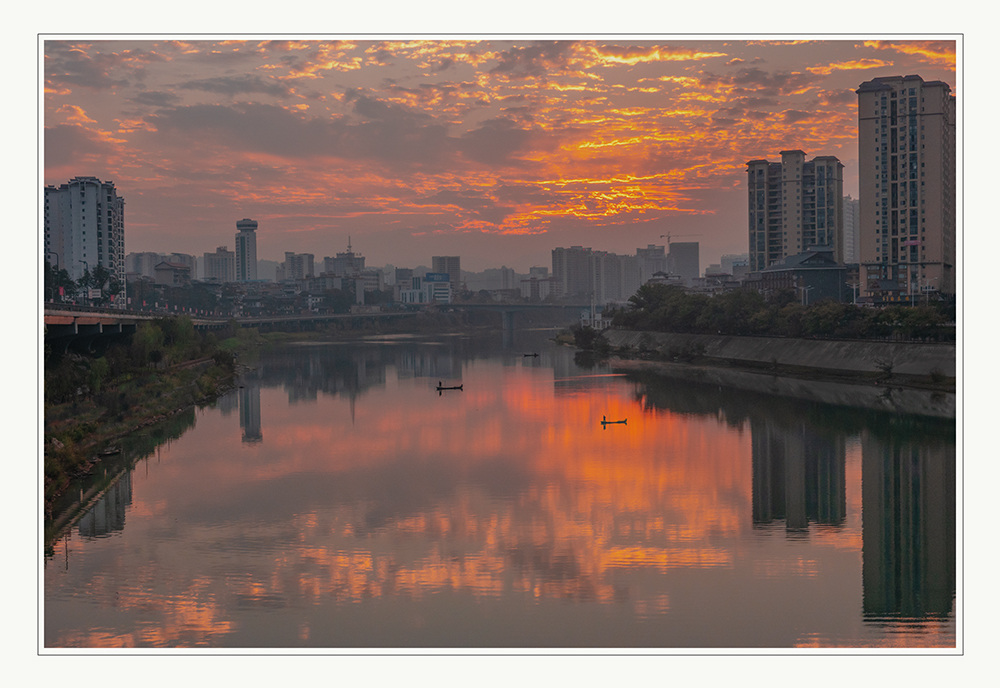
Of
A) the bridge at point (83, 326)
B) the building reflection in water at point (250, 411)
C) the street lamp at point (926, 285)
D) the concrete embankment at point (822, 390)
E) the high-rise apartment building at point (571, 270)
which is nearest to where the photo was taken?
the building reflection in water at point (250, 411)

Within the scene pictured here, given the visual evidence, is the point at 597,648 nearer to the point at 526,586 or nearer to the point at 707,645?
the point at 707,645

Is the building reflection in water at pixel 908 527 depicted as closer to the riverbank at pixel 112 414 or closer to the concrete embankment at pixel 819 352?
the concrete embankment at pixel 819 352

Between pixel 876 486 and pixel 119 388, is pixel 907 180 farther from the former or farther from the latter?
pixel 119 388

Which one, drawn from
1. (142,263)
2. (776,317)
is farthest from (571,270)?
(776,317)

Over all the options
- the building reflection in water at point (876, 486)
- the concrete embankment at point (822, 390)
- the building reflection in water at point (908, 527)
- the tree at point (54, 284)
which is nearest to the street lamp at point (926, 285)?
the concrete embankment at point (822, 390)

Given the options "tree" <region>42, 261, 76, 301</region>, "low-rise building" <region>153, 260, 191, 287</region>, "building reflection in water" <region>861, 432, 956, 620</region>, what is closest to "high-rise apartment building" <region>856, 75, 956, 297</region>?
"building reflection in water" <region>861, 432, 956, 620</region>

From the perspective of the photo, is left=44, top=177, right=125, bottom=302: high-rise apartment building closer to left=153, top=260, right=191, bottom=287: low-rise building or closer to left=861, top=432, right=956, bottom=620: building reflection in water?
left=153, top=260, right=191, bottom=287: low-rise building

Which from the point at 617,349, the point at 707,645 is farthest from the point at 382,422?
the point at 617,349
